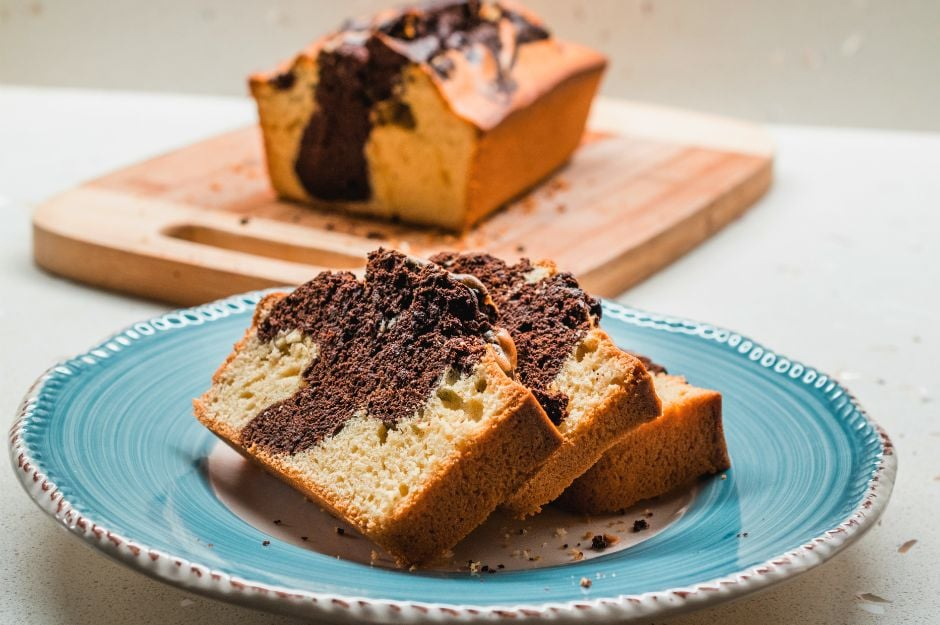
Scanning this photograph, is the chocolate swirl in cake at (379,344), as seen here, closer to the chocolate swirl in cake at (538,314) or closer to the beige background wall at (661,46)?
the chocolate swirl in cake at (538,314)

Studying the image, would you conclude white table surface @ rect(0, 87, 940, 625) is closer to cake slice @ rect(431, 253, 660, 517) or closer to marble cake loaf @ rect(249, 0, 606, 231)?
cake slice @ rect(431, 253, 660, 517)

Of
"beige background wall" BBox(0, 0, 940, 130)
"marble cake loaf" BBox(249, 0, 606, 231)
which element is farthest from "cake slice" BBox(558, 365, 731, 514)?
"beige background wall" BBox(0, 0, 940, 130)

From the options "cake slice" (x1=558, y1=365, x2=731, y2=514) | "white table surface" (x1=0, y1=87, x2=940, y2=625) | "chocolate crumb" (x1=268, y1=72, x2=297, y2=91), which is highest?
"chocolate crumb" (x1=268, y1=72, x2=297, y2=91)

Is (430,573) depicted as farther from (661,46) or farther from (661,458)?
(661,46)

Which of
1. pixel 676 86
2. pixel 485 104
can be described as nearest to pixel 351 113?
pixel 485 104

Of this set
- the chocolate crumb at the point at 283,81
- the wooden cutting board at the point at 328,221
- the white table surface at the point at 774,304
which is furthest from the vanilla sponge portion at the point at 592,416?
the chocolate crumb at the point at 283,81

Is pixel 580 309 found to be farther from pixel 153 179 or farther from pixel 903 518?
pixel 153 179
